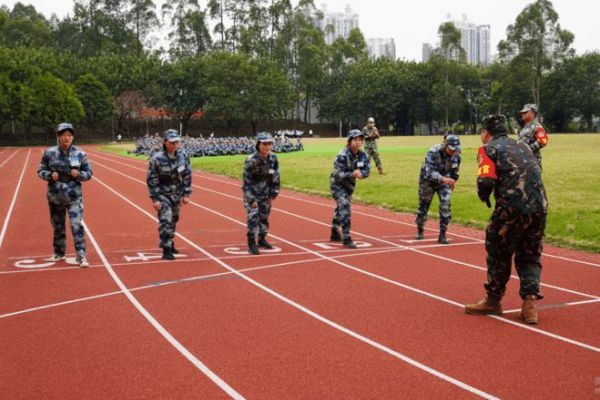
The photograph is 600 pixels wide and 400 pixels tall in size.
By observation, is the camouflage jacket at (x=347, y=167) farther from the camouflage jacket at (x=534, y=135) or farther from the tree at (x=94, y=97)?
the tree at (x=94, y=97)

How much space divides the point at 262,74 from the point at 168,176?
62.2 metres

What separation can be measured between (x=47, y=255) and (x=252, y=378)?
6202 millimetres

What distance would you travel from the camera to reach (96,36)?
262 feet

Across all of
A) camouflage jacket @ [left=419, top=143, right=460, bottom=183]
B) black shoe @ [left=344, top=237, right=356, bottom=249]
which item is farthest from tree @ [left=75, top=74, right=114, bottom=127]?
camouflage jacket @ [left=419, top=143, right=460, bottom=183]

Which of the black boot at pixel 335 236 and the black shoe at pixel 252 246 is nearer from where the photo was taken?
the black shoe at pixel 252 246

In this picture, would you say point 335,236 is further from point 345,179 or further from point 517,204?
point 517,204

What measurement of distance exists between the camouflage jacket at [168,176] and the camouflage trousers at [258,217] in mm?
990

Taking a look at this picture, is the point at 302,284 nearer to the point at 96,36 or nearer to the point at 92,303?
the point at 92,303

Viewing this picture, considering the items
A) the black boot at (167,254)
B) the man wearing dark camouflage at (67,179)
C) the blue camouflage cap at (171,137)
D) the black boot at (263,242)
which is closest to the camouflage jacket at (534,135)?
the black boot at (263,242)

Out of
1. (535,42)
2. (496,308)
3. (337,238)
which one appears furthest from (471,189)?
(535,42)

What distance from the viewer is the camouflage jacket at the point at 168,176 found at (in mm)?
9484

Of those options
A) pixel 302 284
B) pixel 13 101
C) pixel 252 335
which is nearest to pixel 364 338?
pixel 252 335

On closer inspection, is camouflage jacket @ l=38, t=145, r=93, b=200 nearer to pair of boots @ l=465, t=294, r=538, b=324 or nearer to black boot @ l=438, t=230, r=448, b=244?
pair of boots @ l=465, t=294, r=538, b=324

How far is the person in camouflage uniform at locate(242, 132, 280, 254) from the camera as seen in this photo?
9953 mm
